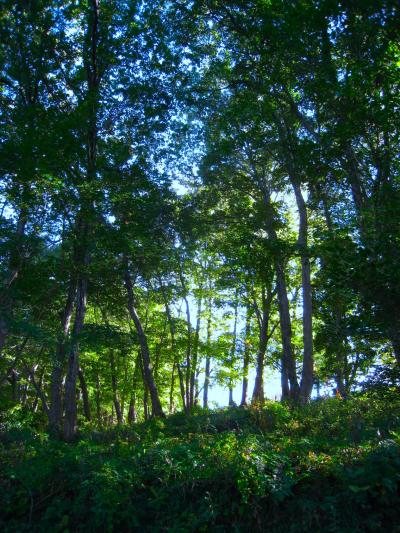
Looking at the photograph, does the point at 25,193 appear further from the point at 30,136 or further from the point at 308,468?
the point at 308,468

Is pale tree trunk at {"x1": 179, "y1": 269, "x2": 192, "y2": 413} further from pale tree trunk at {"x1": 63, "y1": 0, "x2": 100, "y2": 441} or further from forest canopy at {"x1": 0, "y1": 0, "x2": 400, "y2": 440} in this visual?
pale tree trunk at {"x1": 63, "y1": 0, "x2": 100, "y2": 441}

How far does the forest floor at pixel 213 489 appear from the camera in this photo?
4.47m

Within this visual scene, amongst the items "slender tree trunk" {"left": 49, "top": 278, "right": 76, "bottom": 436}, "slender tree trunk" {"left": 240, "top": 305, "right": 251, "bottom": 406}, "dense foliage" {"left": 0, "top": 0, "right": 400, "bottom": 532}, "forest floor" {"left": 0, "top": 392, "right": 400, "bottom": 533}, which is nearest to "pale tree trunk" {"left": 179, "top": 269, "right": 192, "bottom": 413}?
"dense foliage" {"left": 0, "top": 0, "right": 400, "bottom": 532}

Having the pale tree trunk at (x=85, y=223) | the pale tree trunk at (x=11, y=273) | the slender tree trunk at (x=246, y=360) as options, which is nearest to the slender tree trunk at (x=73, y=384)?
the pale tree trunk at (x=85, y=223)

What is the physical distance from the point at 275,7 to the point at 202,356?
1765cm

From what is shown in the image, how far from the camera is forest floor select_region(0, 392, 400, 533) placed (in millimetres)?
4469

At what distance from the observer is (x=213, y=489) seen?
5.00 metres

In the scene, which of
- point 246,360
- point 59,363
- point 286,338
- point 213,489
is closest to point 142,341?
point 59,363

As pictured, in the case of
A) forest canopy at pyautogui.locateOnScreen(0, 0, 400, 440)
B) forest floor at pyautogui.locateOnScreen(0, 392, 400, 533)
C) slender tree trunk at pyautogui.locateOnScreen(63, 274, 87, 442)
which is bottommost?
forest floor at pyautogui.locateOnScreen(0, 392, 400, 533)

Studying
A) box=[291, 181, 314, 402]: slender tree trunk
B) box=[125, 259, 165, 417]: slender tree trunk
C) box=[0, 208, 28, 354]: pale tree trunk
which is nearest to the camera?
box=[0, 208, 28, 354]: pale tree trunk

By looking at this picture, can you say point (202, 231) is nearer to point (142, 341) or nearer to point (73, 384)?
point (142, 341)

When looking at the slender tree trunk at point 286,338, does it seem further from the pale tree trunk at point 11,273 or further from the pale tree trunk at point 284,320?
the pale tree trunk at point 11,273

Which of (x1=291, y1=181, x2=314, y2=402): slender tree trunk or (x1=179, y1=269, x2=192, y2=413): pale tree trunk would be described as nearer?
(x1=291, y1=181, x2=314, y2=402): slender tree trunk

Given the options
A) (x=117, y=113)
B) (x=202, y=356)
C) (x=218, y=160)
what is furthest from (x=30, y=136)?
(x=202, y=356)
